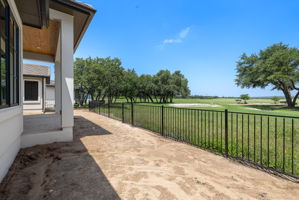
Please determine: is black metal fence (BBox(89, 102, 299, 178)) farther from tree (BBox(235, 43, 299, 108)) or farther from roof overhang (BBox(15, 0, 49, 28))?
tree (BBox(235, 43, 299, 108))

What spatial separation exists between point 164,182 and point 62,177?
1.53 m

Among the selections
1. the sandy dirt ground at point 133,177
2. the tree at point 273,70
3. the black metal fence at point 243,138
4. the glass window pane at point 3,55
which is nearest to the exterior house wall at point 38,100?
the black metal fence at point 243,138

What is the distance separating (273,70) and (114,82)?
2062cm

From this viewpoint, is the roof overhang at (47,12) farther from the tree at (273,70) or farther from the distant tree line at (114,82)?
the tree at (273,70)

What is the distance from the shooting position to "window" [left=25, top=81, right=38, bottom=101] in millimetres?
9867

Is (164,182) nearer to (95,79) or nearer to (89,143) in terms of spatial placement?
(89,143)

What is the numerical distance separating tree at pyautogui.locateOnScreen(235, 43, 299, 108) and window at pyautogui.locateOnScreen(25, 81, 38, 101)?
2476cm

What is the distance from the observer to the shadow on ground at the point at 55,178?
1.73 m

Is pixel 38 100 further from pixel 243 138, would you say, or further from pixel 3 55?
pixel 243 138

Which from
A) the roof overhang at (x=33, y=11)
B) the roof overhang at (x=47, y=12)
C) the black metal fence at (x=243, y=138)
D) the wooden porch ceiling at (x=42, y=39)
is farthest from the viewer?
the wooden porch ceiling at (x=42, y=39)

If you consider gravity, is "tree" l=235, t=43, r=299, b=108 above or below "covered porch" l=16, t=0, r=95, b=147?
above

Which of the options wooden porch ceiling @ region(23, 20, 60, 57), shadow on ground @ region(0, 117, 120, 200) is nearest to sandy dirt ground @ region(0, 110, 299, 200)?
shadow on ground @ region(0, 117, 120, 200)

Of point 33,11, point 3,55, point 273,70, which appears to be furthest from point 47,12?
point 273,70

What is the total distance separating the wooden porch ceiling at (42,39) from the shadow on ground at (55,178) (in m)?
3.63
